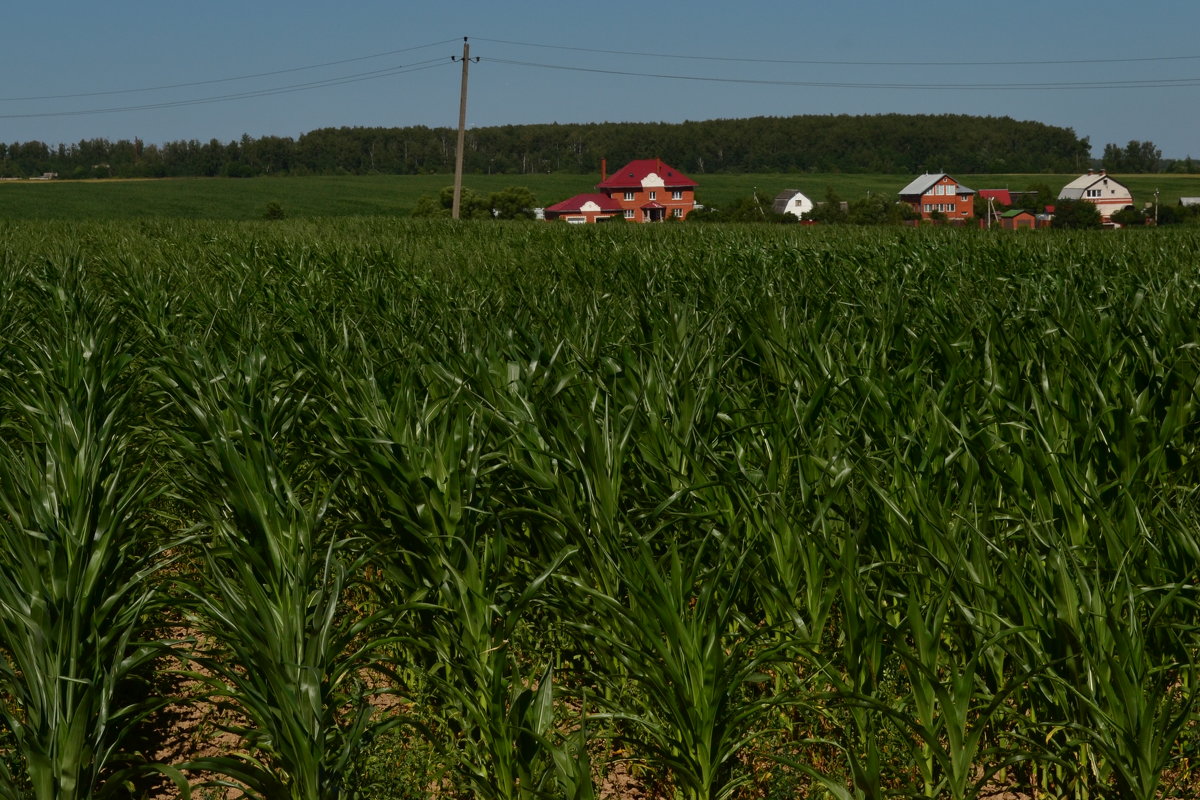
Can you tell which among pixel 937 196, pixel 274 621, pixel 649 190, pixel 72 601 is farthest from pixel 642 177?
pixel 274 621

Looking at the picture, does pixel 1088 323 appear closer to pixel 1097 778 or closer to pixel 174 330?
pixel 1097 778

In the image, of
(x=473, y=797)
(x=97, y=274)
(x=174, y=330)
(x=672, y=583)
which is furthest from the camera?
(x=97, y=274)

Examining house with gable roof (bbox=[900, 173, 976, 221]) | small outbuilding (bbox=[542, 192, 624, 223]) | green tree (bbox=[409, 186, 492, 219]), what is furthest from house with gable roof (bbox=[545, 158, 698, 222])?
green tree (bbox=[409, 186, 492, 219])

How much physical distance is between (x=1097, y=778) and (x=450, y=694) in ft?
5.51

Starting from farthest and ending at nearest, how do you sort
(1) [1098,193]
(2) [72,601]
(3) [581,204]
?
(1) [1098,193]
(3) [581,204]
(2) [72,601]

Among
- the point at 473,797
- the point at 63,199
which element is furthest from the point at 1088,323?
the point at 63,199

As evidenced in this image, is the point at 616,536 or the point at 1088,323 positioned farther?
the point at 1088,323

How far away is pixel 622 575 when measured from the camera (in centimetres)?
270

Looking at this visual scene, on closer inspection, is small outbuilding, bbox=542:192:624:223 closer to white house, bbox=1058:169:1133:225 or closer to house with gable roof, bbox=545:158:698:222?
house with gable roof, bbox=545:158:698:222

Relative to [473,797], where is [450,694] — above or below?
above

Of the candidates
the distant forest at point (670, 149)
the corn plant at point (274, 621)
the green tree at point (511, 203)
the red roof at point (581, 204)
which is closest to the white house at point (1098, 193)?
the distant forest at point (670, 149)

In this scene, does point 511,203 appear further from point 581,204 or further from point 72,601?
point 72,601

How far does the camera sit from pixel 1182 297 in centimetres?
594

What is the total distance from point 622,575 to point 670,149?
162m
